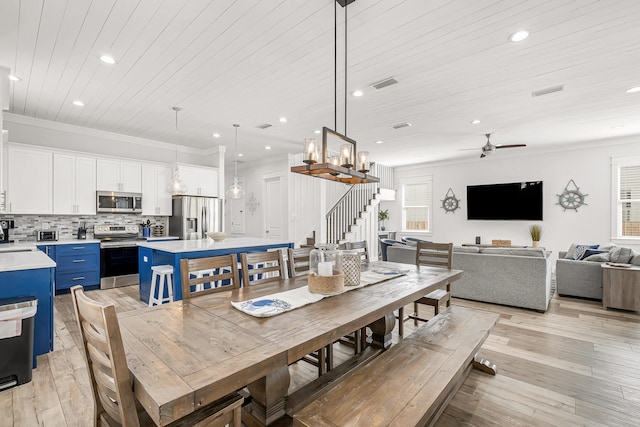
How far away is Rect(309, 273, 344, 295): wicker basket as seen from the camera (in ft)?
6.53

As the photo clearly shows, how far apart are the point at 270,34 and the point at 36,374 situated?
11.1 feet

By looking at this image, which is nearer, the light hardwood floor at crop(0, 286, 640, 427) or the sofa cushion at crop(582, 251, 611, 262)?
the light hardwood floor at crop(0, 286, 640, 427)

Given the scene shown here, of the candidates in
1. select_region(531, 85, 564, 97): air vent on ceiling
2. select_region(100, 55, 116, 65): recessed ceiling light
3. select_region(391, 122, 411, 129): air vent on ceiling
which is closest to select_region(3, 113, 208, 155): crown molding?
select_region(100, 55, 116, 65): recessed ceiling light

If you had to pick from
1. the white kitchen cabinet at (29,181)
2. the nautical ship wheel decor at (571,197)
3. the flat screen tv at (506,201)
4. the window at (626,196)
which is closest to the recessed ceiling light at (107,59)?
the white kitchen cabinet at (29,181)

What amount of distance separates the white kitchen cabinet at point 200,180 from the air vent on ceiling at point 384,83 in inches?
168

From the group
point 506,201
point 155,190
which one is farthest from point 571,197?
point 155,190

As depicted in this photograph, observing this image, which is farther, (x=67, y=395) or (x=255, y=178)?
(x=255, y=178)

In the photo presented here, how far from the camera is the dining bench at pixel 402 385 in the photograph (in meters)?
1.25

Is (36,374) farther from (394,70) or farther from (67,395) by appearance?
(394,70)

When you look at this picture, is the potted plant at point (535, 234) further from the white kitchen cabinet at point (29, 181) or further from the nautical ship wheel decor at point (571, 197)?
A: the white kitchen cabinet at point (29, 181)

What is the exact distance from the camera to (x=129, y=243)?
17.5ft

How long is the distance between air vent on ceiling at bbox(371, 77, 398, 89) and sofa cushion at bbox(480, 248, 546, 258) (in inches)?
110

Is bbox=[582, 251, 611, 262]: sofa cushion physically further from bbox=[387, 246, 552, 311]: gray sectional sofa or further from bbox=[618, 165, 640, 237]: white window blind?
bbox=[618, 165, 640, 237]: white window blind

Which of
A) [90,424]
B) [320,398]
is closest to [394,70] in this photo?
[320,398]
